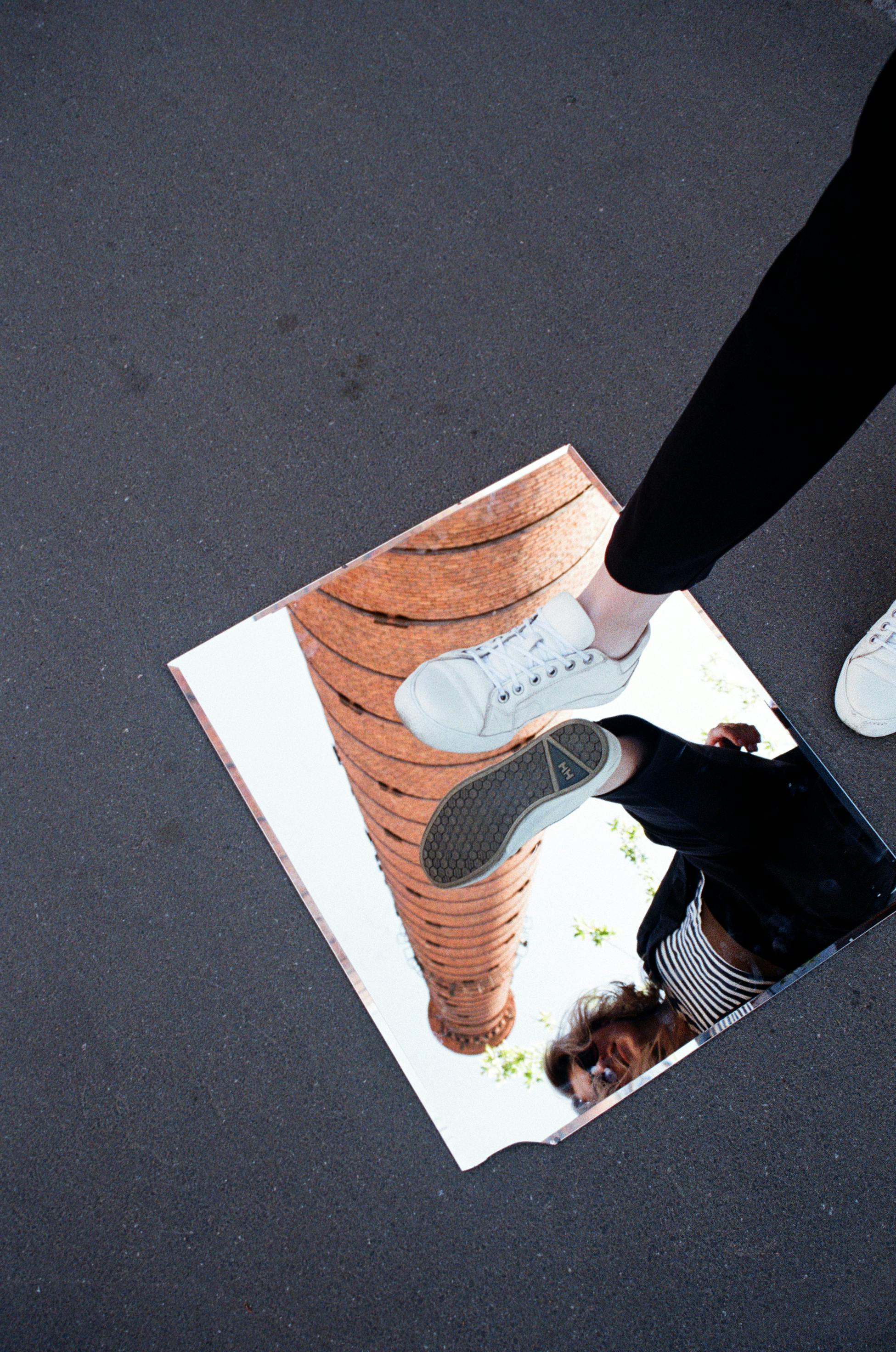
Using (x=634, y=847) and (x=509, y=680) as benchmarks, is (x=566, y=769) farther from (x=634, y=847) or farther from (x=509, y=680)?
(x=634, y=847)

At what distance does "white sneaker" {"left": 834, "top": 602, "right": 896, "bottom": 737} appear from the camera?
4.63ft

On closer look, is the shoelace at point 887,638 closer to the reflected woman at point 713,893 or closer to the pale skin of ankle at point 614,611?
the reflected woman at point 713,893

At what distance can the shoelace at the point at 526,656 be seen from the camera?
1215 mm

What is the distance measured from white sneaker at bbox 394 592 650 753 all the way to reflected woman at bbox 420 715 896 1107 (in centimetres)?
16

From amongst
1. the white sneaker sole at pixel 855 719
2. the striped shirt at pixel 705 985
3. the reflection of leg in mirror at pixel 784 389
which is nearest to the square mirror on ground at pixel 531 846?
the striped shirt at pixel 705 985

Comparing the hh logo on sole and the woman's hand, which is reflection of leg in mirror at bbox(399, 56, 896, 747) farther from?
the woman's hand

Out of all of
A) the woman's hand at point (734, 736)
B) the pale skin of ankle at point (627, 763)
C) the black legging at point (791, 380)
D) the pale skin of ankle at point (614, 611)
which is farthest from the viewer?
the woman's hand at point (734, 736)

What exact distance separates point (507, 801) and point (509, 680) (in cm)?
17

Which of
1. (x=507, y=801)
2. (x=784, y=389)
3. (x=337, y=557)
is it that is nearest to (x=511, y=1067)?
(x=507, y=801)

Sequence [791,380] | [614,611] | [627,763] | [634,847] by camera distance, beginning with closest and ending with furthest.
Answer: [791,380] → [614,611] → [627,763] → [634,847]

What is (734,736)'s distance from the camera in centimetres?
144

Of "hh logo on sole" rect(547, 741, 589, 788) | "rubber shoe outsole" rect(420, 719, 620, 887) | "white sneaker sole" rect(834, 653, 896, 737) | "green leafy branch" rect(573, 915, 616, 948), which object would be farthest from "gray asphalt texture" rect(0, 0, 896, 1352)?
"hh logo on sole" rect(547, 741, 589, 788)

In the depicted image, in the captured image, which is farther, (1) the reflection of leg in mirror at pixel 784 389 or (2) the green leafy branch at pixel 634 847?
(2) the green leafy branch at pixel 634 847

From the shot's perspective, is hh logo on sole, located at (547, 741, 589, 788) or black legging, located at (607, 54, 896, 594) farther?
Answer: hh logo on sole, located at (547, 741, 589, 788)
